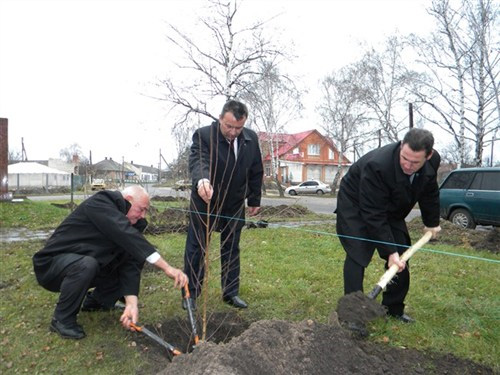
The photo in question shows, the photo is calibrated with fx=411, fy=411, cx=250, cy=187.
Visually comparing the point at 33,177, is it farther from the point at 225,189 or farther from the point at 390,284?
the point at 390,284

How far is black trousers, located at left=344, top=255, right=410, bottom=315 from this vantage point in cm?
328

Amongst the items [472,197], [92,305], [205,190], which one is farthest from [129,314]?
[472,197]

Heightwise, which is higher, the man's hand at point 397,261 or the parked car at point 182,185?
the parked car at point 182,185

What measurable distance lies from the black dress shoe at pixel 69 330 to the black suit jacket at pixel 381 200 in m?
2.15

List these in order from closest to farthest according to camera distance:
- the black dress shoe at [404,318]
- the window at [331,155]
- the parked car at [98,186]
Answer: the black dress shoe at [404,318] → the parked car at [98,186] → the window at [331,155]

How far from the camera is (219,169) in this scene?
370 centimetres

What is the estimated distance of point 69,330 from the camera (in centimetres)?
305

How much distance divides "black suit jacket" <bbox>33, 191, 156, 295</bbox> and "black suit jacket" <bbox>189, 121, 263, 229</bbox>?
689 millimetres

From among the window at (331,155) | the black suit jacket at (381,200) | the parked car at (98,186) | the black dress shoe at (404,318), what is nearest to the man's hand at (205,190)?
the black suit jacket at (381,200)

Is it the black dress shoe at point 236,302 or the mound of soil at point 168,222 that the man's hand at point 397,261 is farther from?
the mound of soil at point 168,222

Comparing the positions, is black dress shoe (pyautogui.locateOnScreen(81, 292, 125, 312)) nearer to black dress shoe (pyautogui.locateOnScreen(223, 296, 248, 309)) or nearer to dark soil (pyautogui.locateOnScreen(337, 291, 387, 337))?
black dress shoe (pyautogui.locateOnScreen(223, 296, 248, 309))

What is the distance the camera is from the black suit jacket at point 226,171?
3.59m

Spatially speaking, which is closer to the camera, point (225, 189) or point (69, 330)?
point (69, 330)

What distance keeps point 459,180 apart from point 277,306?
26.8ft
